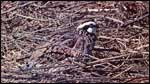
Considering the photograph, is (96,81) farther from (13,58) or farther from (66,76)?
(13,58)

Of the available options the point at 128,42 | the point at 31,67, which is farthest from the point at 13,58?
the point at 128,42

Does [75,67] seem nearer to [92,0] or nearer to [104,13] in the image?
[104,13]

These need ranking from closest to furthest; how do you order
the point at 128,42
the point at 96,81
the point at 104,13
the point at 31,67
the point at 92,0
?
the point at 96,81 < the point at 31,67 < the point at 128,42 < the point at 104,13 < the point at 92,0

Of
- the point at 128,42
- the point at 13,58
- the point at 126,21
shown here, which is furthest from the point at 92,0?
the point at 13,58

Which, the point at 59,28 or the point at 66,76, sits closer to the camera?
the point at 66,76

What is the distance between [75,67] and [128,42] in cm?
55

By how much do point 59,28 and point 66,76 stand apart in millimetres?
720

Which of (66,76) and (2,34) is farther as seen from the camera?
(2,34)

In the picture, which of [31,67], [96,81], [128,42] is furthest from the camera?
[128,42]

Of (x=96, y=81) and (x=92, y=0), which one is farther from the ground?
(x=92, y=0)

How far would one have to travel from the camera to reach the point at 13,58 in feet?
10.2

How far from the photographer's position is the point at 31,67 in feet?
9.78

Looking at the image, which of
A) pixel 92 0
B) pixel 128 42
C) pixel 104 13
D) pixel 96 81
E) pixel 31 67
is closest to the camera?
pixel 96 81

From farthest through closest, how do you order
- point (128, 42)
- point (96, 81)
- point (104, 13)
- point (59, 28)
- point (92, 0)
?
point (92, 0) < point (104, 13) < point (59, 28) < point (128, 42) < point (96, 81)
